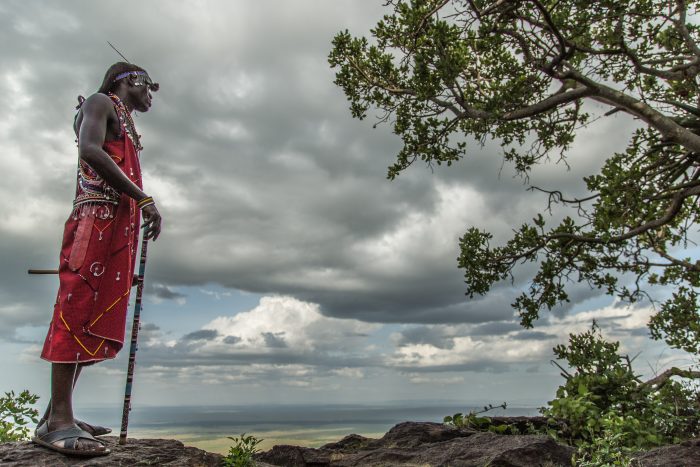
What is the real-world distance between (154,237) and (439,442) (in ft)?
12.8

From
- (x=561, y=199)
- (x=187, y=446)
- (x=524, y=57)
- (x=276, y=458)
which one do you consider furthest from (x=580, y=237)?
(x=187, y=446)

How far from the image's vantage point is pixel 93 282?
196 inches

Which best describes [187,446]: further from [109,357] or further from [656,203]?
[656,203]

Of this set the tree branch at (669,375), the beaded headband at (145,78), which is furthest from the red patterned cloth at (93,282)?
the tree branch at (669,375)

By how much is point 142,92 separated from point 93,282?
7.19 ft

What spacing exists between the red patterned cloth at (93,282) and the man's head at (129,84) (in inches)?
36.4

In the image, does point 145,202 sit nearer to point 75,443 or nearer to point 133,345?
point 133,345

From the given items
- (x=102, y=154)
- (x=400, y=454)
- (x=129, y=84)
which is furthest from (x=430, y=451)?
(x=129, y=84)

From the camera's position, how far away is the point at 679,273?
1186 cm

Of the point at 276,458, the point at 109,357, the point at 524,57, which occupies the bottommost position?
the point at 276,458

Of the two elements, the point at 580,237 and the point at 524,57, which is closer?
the point at 524,57

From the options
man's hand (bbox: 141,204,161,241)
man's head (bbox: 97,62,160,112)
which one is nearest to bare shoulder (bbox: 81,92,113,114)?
man's head (bbox: 97,62,160,112)

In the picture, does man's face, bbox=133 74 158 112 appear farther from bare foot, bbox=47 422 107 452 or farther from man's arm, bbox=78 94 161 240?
bare foot, bbox=47 422 107 452

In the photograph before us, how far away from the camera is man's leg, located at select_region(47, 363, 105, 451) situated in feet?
15.8
